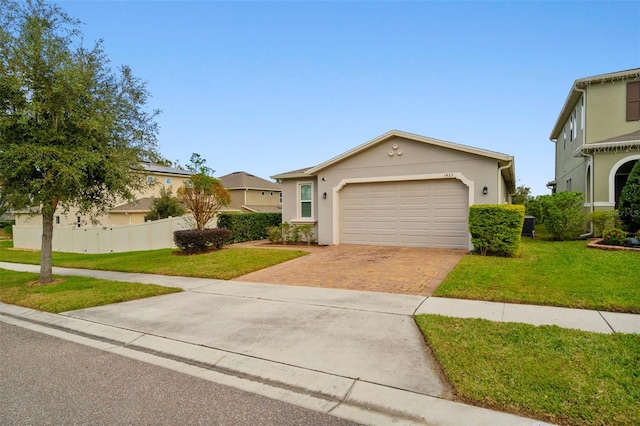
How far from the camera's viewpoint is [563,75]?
51.7 feet

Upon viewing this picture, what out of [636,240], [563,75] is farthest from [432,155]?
[563,75]

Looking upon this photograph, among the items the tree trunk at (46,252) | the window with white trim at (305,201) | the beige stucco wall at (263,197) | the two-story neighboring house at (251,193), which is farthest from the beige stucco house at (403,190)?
the beige stucco wall at (263,197)

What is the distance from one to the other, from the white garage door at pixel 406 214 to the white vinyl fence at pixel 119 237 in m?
8.65

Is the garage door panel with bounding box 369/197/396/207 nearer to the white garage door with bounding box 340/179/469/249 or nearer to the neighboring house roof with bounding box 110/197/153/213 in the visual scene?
the white garage door with bounding box 340/179/469/249

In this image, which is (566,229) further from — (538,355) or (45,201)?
(45,201)

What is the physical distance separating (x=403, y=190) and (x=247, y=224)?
7.75m

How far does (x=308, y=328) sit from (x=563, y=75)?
17.3 m

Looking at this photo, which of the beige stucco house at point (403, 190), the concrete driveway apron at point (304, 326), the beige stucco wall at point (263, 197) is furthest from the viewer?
the beige stucco wall at point (263, 197)

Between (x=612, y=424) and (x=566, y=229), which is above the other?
(x=566, y=229)

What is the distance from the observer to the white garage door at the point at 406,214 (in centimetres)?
1234

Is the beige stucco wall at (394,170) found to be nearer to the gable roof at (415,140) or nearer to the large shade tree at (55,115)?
the gable roof at (415,140)

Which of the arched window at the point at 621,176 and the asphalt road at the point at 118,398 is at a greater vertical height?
the arched window at the point at 621,176

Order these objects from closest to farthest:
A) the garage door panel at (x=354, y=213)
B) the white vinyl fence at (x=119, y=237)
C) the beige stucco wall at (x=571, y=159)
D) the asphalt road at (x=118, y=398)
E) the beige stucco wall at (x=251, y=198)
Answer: the asphalt road at (x=118, y=398) < the garage door panel at (x=354, y=213) < the beige stucco wall at (x=571, y=159) < the white vinyl fence at (x=119, y=237) < the beige stucco wall at (x=251, y=198)

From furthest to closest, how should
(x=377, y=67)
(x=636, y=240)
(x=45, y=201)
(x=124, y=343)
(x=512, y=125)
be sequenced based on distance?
1. (x=512, y=125)
2. (x=377, y=67)
3. (x=636, y=240)
4. (x=45, y=201)
5. (x=124, y=343)
